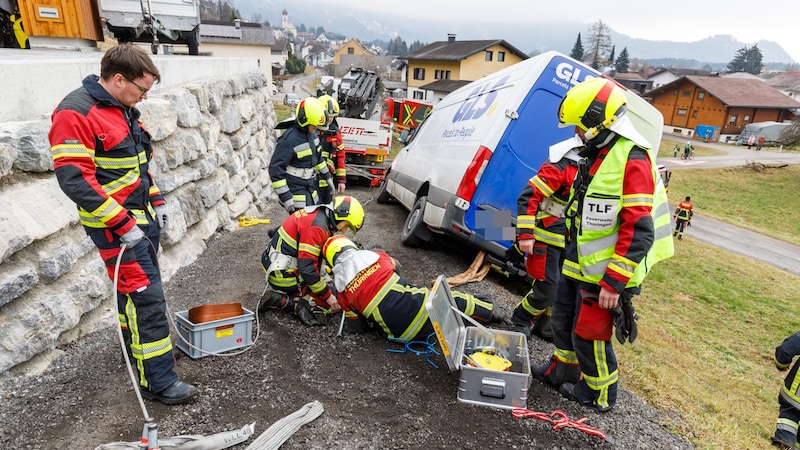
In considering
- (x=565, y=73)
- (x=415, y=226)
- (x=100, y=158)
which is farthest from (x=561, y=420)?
(x=565, y=73)

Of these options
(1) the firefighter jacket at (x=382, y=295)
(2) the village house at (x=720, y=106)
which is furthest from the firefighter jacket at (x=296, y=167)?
(2) the village house at (x=720, y=106)

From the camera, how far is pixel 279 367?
3574 millimetres

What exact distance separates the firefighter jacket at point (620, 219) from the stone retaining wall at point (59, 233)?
3.75 meters

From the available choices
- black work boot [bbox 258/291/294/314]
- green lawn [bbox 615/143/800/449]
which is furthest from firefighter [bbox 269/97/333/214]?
green lawn [bbox 615/143/800/449]

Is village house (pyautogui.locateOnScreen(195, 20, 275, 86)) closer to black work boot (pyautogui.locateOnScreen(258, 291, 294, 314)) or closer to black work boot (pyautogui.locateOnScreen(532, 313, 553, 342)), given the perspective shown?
black work boot (pyautogui.locateOnScreen(258, 291, 294, 314))

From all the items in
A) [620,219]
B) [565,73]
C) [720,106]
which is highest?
[565,73]

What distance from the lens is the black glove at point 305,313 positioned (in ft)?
14.1

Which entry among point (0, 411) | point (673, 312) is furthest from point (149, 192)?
point (673, 312)

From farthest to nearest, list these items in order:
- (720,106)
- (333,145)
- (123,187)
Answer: (720,106)
(333,145)
(123,187)

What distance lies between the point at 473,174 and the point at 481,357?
2443mm

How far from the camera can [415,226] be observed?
6.49 m

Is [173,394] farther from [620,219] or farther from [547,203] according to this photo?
[547,203]

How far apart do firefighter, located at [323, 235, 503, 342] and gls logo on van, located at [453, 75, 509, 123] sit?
2746mm

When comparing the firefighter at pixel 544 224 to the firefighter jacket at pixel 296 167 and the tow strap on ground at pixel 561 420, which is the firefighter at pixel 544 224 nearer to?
the tow strap on ground at pixel 561 420
